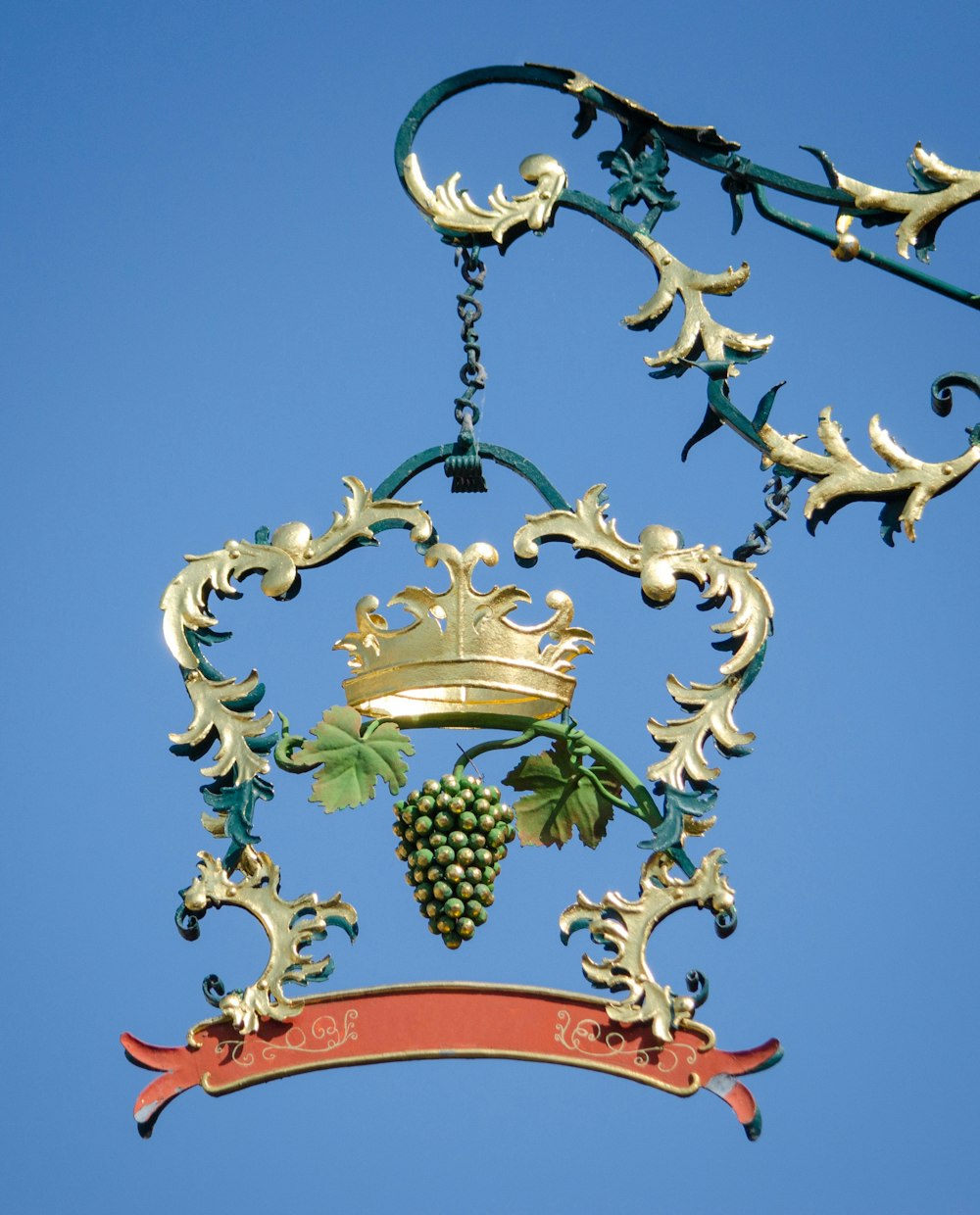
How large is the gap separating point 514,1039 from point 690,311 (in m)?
1.19

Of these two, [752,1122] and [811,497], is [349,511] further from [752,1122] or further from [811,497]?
[752,1122]

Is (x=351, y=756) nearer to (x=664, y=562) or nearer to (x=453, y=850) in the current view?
→ (x=453, y=850)

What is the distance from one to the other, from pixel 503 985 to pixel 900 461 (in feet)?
3.30

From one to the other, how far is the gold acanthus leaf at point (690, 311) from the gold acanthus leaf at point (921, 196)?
0.22 m

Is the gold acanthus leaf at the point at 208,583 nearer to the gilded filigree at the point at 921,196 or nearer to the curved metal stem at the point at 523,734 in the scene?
the curved metal stem at the point at 523,734

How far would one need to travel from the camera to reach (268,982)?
4258 millimetres

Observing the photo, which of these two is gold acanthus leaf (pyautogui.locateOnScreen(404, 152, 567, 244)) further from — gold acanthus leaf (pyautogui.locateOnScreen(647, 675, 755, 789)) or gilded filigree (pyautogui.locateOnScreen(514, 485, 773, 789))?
gold acanthus leaf (pyautogui.locateOnScreen(647, 675, 755, 789))

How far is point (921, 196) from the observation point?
4574 millimetres

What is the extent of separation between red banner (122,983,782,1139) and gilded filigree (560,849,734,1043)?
3cm

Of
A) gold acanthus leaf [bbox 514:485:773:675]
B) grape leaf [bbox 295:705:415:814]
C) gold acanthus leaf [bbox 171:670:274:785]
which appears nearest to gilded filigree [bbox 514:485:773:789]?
gold acanthus leaf [bbox 514:485:773:675]

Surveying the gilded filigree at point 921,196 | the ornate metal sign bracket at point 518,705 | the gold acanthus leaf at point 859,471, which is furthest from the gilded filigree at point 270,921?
the gilded filigree at point 921,196

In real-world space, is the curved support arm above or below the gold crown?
above

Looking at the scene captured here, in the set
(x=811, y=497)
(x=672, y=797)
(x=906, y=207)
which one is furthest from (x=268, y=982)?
(x=906, y=207)

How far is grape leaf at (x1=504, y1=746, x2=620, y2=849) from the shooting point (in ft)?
14.4
